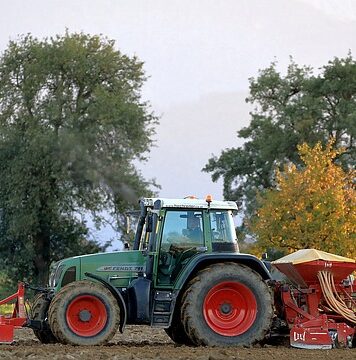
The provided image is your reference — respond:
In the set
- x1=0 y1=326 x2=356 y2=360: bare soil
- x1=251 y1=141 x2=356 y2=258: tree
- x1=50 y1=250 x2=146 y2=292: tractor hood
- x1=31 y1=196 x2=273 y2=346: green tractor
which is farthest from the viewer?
x1=251 y1=141 x2=356 y2=258: tree

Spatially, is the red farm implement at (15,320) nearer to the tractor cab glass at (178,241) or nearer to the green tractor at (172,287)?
the green tractor at (172,287)

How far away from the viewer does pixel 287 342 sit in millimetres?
16641

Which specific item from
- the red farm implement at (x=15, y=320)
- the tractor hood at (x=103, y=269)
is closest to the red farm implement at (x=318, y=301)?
the tractor hood at (x=103, y=269)

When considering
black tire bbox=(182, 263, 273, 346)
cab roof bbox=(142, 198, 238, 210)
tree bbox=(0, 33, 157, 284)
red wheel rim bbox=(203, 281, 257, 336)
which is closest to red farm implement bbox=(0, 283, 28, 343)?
black tire bbox=(182, 263, 273, 346)

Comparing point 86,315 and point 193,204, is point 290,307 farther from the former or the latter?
point 86,315

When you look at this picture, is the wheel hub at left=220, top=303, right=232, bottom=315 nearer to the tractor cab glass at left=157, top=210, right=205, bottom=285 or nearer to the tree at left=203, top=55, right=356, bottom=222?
the tractor cab glass at left=157, top=210, right=205, bottom=285

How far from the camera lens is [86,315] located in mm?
15445

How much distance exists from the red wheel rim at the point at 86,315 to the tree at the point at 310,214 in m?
25.2

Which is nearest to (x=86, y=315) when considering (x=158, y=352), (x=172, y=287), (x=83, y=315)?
(x=83, y=315)

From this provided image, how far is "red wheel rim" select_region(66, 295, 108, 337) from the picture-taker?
15.4 meters

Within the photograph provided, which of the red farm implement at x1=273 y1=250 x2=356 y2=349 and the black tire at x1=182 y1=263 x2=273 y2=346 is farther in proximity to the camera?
the red farm implement at x1=273 y1=250 x2=356 y2=349

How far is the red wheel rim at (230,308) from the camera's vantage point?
15695 mm

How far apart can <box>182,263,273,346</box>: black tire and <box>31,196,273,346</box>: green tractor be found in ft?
0.05

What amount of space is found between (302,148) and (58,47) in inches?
689
